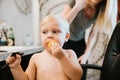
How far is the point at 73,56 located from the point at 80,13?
0.60 metres

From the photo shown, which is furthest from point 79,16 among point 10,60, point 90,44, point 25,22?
point 10,60

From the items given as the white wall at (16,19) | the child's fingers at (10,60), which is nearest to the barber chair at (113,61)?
the child's fingers at (10,60)

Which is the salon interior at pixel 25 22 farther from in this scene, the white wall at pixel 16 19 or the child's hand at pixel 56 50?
the child's hand at pixel 56 50

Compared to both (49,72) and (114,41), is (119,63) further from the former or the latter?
(49,72)

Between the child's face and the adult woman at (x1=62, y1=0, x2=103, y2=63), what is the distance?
0.49 m

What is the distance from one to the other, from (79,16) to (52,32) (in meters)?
0.61

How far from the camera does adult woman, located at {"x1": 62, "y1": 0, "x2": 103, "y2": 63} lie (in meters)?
1.50

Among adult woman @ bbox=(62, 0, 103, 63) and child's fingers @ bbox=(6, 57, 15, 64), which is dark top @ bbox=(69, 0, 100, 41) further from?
child's fingers @ bbox=(6, 57, 15, 64)

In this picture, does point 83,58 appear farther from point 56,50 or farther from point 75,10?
point 56,50

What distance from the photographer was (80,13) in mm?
1524

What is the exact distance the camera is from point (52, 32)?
0.97 m

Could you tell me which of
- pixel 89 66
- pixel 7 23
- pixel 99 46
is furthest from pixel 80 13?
pixel 7 23

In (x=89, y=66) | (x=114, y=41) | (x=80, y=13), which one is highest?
(x=80, y=13)

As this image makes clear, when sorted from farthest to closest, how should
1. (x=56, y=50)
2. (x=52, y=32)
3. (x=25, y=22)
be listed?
(x=25, y=22)
(x=52, y=32)
(x=56, y=50)
